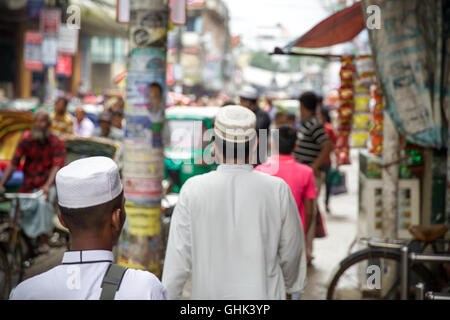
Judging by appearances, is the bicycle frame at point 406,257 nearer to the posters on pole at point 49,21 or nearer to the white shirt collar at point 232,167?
the white shirt collar at point 232,167

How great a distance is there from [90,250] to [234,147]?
149cm

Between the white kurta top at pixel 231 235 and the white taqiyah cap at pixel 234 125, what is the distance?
0.54 feet

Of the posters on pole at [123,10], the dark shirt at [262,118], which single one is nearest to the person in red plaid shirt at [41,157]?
the posters on pole at [123,10]

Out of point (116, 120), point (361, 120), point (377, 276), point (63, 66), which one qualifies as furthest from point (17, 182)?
point (63, 66)

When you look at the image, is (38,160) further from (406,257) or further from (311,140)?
(406,257)

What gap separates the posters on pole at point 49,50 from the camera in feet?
79.7

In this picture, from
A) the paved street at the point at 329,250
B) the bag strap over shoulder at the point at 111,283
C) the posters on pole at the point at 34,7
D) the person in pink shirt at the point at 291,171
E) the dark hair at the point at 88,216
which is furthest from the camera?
the posters on pole at the point at 34,7

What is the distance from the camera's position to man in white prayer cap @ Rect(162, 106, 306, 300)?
348cm

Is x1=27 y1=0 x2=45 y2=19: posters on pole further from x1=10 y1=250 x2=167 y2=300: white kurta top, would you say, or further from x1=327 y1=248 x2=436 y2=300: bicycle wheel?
x1=10 y1=250 x2=167 y2=300: white kurta top

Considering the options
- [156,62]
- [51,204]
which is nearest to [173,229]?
[156,62]

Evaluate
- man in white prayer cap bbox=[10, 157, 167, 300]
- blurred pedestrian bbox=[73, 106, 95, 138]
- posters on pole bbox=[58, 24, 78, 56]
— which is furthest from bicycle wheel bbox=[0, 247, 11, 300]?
posters on pole bbox=[58, 24, 78, 56]

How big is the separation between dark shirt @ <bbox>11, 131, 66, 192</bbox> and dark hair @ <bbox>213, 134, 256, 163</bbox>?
14.1 feet

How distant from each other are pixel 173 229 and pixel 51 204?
4.11 metres

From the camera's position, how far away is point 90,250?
2156 millimetres
